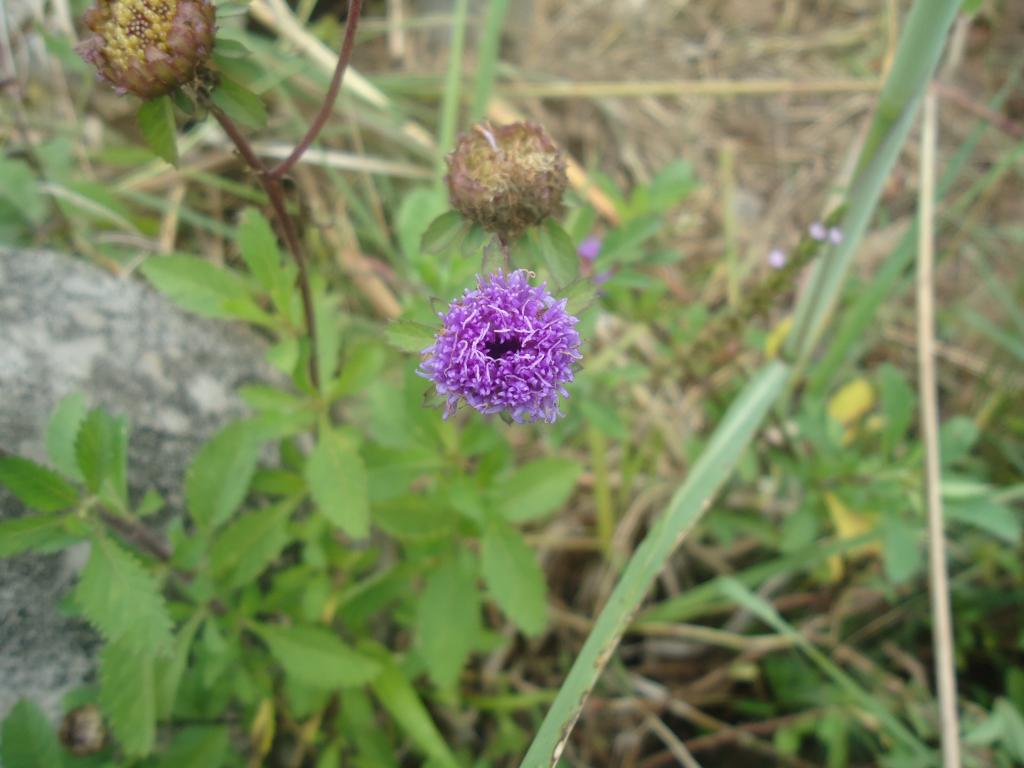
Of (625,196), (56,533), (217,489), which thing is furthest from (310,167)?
(56,533)

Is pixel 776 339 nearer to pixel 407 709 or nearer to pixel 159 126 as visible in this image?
pixel 407 709

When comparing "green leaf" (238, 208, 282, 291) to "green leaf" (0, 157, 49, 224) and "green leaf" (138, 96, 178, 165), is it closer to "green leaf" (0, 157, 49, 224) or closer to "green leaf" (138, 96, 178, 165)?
"green leaf" (138, 96, 178, 165)

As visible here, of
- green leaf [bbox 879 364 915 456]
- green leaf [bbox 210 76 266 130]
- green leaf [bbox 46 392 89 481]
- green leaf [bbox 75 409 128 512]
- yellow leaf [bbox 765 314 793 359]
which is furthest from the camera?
yellow leaf [bbox 765 314 793 359]

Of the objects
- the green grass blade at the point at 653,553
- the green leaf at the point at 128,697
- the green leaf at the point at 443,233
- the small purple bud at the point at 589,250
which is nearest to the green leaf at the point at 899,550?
the green grass blade at the point at 653,553

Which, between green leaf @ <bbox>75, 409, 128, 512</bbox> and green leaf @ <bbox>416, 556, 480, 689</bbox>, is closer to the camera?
green leaf @ <bbox>75, 409, 128, 512</bbox>

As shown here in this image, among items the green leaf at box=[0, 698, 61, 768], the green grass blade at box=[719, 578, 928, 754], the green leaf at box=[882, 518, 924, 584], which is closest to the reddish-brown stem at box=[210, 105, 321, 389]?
the green leaf at box=[0, 698, 61, 768]

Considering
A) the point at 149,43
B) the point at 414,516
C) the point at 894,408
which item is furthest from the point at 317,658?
the point at 894,408

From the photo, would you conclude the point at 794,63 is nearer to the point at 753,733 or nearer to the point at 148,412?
the point at 753,733
